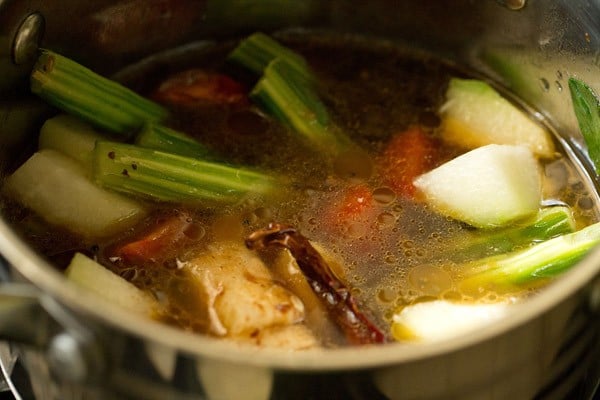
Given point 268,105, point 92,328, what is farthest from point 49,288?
point 268,105

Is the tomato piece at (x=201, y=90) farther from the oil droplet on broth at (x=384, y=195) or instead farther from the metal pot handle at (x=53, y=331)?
the metal pot handle at (x=53, y=331)

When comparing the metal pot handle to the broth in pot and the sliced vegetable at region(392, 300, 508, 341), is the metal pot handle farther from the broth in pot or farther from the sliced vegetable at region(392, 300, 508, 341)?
the sliced vegetable at region(392, 300, 508, 341)

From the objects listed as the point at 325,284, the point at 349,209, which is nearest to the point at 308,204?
the point at 349,209

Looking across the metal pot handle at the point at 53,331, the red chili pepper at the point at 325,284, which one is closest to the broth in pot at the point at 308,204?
the red chili pepper at the point at 325,284

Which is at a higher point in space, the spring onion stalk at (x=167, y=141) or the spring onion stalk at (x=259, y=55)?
the spring onion stalk at (x=259, y=55)

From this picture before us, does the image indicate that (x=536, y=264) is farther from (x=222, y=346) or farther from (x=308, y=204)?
(x=222, y=346)

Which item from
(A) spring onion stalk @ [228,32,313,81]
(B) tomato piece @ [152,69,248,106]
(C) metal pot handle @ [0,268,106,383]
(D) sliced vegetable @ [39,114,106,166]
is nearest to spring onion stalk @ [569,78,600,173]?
(A) spring onion stalk @ [228,32,313,81]
